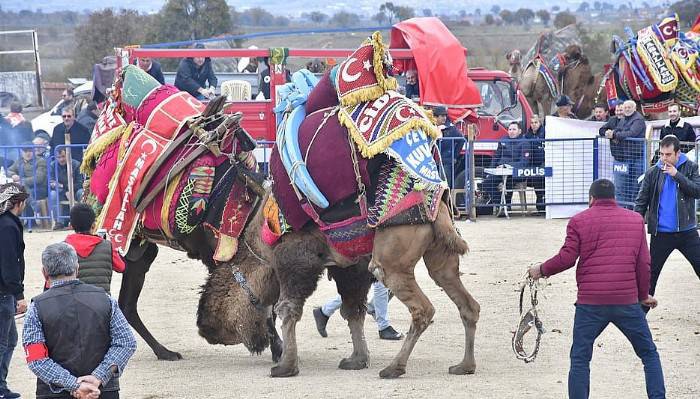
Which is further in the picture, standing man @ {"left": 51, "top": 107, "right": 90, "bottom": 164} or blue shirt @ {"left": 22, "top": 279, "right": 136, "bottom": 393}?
standing man @ {"left": 51, "top": 107, "right": 90, "bottom": 164}

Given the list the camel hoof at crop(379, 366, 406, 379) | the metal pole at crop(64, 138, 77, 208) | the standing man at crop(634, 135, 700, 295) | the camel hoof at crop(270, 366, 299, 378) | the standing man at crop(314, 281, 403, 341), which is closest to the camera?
the camel hoof at crop(379, 366, 406, 379)

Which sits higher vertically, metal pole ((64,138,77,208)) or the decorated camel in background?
the decorated camel in background

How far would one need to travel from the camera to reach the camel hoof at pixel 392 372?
8.84 meters

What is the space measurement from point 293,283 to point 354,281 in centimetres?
66

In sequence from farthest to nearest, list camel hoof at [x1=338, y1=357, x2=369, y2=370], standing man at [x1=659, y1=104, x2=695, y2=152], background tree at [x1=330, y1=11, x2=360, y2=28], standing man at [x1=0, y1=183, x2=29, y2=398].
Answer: background tree at [x1=330, y1=11, x2=360, y2=28] → standing man at [x1=659, y1=104, x2=695, y2=152] → camel hoof at [x1=338, y1=357, x2=369, y2=370] → standing man at [x1=0, y1=183, x2=29, y2=398]

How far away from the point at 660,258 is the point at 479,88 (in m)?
10.2

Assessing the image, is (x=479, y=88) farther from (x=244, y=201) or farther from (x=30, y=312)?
(x=30, y=312)

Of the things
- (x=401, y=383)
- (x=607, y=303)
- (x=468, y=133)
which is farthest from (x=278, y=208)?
(x=468, y=133)

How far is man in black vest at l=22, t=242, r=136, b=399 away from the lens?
6102 mm

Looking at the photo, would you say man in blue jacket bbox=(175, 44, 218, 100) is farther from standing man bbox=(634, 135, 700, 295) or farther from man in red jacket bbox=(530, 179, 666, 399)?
man in red jacket bbox=(530, 179, 666, 399)

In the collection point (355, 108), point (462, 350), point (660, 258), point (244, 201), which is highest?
point (355, 108)

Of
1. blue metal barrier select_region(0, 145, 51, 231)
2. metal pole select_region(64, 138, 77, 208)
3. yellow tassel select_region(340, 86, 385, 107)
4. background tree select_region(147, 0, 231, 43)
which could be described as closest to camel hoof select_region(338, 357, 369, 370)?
yellow tassel select_region(340, 86, 385, 107)

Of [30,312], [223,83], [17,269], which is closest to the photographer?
[30,312]

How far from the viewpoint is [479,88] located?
65.5ft
